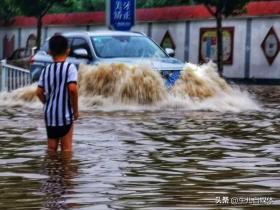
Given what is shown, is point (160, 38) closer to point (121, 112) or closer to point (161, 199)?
point (121, 112)

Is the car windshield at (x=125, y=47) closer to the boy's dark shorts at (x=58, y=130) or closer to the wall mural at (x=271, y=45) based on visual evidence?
the boy's dark shorts at (x=58, y=130)

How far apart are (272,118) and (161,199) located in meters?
8.10

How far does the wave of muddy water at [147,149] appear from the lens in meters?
6.30

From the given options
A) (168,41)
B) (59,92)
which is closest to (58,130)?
(59,92)

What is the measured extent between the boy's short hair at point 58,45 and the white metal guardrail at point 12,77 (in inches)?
429

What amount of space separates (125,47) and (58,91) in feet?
29.0

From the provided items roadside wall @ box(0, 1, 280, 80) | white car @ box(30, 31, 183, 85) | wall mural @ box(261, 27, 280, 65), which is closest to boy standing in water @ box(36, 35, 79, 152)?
white car @ box(30, 31, 183, 85)

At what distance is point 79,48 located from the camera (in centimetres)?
→ 1772

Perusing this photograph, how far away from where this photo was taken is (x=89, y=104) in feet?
51.1

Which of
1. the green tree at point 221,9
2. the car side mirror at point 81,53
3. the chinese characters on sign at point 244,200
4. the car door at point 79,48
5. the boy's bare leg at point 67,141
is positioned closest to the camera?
the chinese characters on sign at point 244,200

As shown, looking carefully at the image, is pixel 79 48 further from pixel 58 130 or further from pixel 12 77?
pixel 58 130

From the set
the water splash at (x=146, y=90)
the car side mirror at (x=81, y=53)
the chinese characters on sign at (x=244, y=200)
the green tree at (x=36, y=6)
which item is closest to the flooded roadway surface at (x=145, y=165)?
the chinese characters on sign at (x=244, y=200)

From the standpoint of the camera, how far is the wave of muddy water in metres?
6.30

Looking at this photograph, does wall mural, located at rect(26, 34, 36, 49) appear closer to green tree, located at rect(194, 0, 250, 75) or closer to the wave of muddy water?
green tree, located at rect(194, 0, 250, 75)
